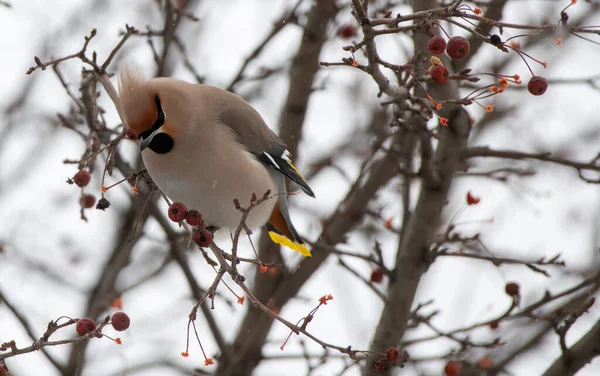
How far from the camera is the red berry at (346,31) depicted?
5113 mm

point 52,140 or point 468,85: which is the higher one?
point 52,140

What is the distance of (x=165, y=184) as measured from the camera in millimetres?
3865

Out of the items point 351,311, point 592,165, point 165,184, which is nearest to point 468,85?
point 592,165

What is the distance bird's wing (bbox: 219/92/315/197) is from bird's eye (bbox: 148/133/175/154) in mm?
436

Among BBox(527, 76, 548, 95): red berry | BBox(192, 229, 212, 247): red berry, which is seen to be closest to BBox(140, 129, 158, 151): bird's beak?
BBox(192, 229, 212, 247): red berry

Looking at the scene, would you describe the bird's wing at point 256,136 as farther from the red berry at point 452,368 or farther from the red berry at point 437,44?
the red berry at point 437,44

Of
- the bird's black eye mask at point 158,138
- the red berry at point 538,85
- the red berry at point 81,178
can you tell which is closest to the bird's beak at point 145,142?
the bird's black eye mask at point 158,138

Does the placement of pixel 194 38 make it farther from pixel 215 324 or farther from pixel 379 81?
pixel 379 81

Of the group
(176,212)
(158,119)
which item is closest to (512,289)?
(176,212)

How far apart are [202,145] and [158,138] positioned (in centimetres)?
25

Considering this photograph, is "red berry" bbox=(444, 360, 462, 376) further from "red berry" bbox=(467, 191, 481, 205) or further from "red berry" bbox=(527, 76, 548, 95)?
"red berry" bbox=(527, 76, 548, 95)

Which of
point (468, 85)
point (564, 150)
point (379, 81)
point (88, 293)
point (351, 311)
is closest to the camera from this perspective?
point (379, 81)

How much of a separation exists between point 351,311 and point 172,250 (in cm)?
470

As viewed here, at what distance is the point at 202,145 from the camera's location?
3.93 metres
